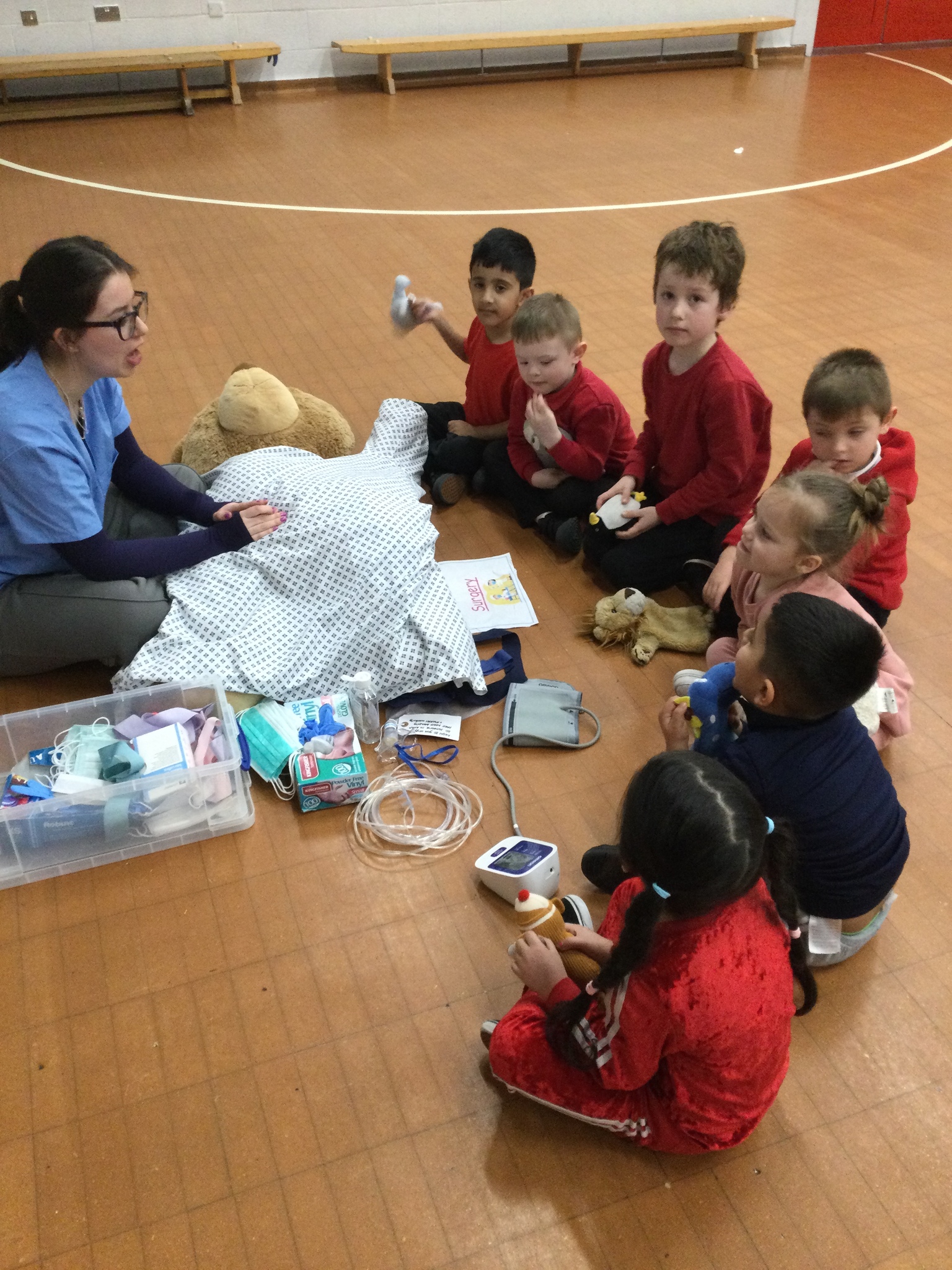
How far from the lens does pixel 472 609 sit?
2.62 meters

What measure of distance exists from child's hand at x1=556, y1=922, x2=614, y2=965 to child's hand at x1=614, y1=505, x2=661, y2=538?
122 cm

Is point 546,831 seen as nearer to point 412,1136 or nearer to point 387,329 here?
point 412,1136

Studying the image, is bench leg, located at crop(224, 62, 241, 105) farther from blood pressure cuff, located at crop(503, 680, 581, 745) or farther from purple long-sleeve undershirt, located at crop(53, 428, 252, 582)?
blood pressure cuff, located at crop(503, 680, 581, 745)

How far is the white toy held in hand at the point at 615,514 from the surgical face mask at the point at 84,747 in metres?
1.30

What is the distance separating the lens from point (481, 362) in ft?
9.96

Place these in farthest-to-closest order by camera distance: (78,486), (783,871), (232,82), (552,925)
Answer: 1. (232,82)
2. (78,486)
3. (552,925)
4. (783,871)

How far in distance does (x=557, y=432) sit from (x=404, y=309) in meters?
0.73

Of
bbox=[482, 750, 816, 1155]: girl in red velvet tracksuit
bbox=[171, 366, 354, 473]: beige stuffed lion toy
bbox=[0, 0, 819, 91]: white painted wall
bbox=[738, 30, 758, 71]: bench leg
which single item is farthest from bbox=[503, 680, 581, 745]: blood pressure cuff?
bbox=[738, 30, 758, 71]: bench leg

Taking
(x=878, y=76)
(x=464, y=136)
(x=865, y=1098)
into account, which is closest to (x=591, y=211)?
(x=464, y=136)

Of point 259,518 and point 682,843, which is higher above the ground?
point 682,843

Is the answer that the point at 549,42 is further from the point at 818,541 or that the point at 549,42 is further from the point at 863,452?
the point at 818,541

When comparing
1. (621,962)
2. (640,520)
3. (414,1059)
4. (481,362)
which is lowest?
(414,1059)

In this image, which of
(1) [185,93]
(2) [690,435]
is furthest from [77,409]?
(1) [185,93]

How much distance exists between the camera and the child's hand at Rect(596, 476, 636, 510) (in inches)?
107
